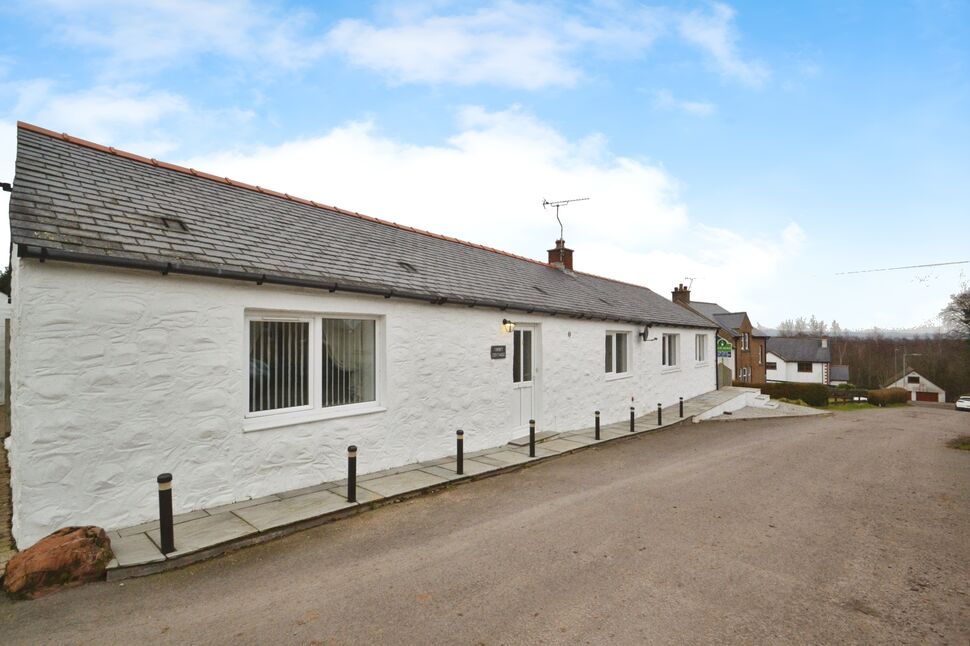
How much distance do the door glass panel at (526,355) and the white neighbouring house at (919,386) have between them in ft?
235

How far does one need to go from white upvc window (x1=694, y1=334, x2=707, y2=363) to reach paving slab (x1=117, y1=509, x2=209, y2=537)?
65.3ft

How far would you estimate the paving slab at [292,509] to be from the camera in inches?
224

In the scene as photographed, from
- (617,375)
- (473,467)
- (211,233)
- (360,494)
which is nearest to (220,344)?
(211,233)

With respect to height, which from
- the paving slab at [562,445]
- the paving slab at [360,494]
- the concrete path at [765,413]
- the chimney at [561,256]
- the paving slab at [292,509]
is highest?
the chimney at [561,256]

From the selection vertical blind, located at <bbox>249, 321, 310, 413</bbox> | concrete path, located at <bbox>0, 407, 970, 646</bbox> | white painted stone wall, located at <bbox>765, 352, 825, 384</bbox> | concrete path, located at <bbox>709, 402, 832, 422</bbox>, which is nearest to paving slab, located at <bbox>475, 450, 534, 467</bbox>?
concrete path, located at <bbox>0, 407, 970, 646</bbox>

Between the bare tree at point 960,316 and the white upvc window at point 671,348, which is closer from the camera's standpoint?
the bare tree at point 960,316

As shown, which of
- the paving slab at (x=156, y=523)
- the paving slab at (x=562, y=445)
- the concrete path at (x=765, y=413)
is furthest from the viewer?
the concrete path at (x=765, y=413)

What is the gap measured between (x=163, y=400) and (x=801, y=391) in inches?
1569

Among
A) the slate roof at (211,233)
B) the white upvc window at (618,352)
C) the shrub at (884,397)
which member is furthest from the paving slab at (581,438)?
the shrub at (884,397)

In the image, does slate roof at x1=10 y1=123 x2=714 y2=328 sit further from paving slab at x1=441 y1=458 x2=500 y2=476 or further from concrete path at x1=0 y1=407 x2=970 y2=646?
concrete path at x1=0 y1=407 x2=970 y2=646

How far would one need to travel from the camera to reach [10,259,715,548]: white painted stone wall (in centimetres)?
495

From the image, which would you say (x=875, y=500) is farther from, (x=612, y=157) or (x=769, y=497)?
(x=612, y=157)

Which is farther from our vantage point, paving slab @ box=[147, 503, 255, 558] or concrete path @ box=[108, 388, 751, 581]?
paving slab @ box=[147, 503, 255, 558]

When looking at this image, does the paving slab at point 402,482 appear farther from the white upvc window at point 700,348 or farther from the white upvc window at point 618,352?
the white upvc window at point 700,348
